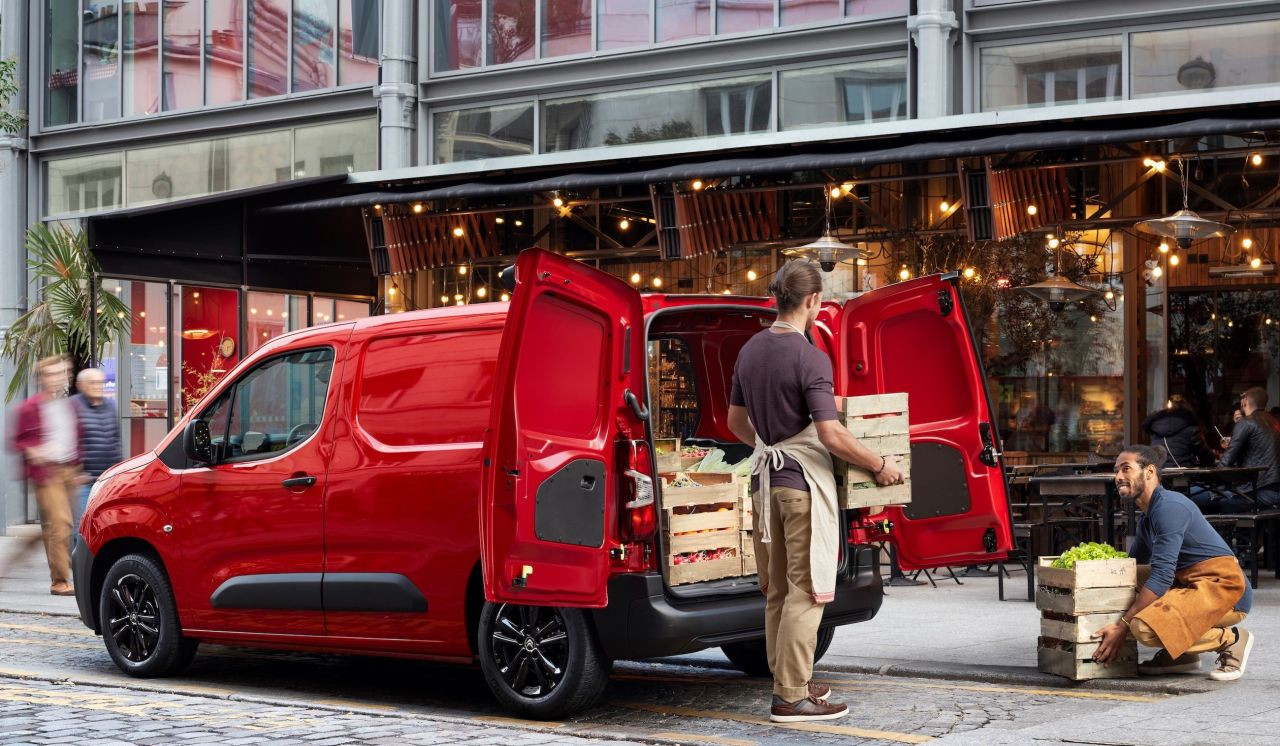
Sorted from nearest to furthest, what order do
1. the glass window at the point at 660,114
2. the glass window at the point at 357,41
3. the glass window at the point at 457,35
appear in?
the glass window at the point at 660,114 < the glass window at the point at 457,35 < the glass window at the point at 357,41

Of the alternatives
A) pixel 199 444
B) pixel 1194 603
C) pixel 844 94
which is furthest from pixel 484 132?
pixel 1194 603

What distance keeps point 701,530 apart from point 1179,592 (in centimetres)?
240

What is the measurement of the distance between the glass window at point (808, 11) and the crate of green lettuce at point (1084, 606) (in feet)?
31.1

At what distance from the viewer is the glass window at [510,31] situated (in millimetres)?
18297

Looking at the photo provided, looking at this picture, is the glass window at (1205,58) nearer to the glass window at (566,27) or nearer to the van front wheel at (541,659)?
the glass window at (566,27)

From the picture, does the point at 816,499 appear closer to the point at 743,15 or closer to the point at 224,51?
the point at 743,15

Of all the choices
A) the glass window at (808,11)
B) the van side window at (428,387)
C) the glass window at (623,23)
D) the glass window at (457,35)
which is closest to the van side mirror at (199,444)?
the van side window at (428,387)

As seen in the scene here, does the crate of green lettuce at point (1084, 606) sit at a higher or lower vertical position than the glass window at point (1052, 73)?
lower

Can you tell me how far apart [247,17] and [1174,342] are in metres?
12.0

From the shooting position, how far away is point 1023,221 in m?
14.1

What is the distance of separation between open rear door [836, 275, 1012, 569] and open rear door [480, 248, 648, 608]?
1.58 meters

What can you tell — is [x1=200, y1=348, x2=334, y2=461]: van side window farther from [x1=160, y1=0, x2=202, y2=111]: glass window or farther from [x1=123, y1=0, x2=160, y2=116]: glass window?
[x1=123, y1=0, x2=160, y2=116]: glass window

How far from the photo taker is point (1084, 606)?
791cm

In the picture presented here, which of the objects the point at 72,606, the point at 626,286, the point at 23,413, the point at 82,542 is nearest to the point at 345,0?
the point at 23,413
